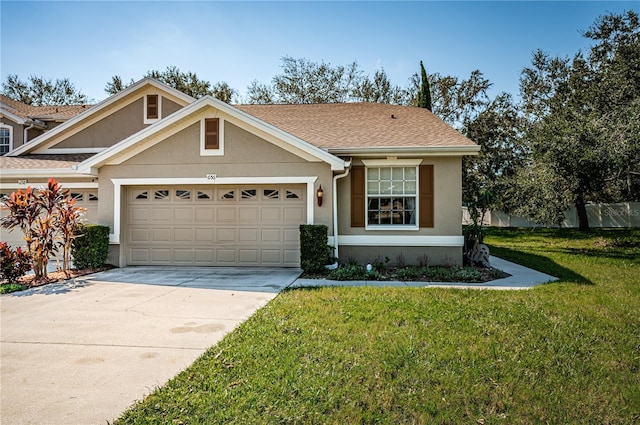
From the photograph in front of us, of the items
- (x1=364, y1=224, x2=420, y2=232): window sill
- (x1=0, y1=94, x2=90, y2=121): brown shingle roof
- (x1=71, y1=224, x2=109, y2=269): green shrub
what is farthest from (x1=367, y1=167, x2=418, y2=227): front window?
(x1=0, y1=94, x2=90, y2=121): brown shingle roof

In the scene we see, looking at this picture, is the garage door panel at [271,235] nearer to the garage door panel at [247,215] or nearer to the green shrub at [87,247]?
the garage door panel at [247,215]

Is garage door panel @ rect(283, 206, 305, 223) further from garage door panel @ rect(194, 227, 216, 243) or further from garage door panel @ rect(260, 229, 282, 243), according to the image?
garage door panel @ rect(194, 227, 216, 243)

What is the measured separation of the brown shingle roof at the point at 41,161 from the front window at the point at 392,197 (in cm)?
876

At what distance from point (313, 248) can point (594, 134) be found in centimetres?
1136

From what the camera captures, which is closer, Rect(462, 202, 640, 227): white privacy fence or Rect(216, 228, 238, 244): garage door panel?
Rect(216, 228, 238, 244): garage door panel

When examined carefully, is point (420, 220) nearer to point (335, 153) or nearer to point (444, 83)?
point (335, 153)

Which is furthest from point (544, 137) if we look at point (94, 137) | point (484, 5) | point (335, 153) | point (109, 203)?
point (94, 137)

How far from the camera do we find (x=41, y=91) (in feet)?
101

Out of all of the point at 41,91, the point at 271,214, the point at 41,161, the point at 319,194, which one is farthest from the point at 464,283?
the point at 41,91

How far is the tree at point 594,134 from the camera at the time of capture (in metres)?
12.9

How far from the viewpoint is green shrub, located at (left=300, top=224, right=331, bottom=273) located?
8.98 meters

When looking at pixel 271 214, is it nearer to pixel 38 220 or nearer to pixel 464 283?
pixel 464 283

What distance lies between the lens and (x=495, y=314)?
5.53 meters

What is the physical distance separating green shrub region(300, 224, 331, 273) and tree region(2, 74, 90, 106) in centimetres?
3075
